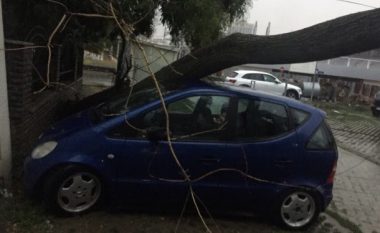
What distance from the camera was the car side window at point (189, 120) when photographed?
5.46 metres

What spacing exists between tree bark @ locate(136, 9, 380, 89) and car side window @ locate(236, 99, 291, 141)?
585 millimetres

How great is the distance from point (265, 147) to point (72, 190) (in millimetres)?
2183

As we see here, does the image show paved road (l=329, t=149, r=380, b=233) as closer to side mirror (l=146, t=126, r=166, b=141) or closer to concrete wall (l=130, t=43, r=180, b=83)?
side mirror (l=146, t=126, r=166, b=141)

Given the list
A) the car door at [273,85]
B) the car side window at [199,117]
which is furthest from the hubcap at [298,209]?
the car door at [273,85]

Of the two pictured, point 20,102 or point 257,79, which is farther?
point 257,79

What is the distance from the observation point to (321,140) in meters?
5.86

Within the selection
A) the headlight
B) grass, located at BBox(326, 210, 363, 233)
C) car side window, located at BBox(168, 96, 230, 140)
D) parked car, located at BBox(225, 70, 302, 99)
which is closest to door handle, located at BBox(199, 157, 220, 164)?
car side window, located at BBox(168, 96, 230, 140)

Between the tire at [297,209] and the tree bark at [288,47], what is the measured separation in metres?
1.58

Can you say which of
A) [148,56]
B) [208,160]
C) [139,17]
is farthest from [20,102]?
[139,17]

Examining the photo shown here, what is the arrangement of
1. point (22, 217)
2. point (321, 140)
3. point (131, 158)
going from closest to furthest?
point (22, 217) < point (131, 158) < point (321, 140)

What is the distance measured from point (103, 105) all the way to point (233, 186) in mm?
1961

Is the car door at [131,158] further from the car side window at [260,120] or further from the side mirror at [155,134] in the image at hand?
the car side window at [260,120]

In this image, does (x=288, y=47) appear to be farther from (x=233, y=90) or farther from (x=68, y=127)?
(x=68, y=127)

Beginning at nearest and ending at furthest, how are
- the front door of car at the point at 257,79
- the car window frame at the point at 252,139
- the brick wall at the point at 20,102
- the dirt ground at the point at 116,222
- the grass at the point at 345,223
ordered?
the dirt ground at the point at 116,222
the car window frame at the point at 252,139
the grass at the point at 345,223
the brick wall at the point at 20,102
the front door of car at the point at 257,79
